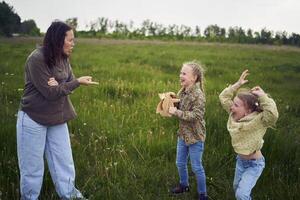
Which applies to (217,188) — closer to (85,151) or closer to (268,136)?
(268,136)

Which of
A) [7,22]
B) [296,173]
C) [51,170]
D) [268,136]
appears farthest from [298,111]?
[7,22]

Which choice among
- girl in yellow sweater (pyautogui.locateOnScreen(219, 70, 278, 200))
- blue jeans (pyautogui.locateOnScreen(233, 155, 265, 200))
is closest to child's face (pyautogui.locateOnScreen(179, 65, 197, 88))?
girl in yellow sweater (pyautogui.locateOnScreen(219, 70, 278, 200))

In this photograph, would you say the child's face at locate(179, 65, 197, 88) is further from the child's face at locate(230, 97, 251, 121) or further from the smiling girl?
the child's face at locate(230, 97, 251, 121)

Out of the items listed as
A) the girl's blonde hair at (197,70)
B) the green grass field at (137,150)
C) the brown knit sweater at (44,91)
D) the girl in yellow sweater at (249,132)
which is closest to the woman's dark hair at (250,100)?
the girl in yellow sweater at (249,132)

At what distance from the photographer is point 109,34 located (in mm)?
53250

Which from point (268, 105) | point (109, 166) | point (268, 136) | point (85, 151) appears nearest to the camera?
point (268, 105)

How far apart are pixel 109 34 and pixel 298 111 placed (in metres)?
45.9

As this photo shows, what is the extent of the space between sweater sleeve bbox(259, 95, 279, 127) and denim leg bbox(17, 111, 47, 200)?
1985mm

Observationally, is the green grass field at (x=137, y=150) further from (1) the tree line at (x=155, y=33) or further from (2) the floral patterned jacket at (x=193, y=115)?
(1) the tree line at (x=155, y=33)

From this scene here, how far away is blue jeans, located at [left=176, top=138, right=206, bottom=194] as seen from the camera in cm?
455

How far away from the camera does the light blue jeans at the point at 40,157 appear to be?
4.05m

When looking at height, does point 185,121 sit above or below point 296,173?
above

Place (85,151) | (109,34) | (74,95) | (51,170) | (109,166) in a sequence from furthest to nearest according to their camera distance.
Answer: (109,34) < (74,95) < (85,151) < (109,166) < (51,170)

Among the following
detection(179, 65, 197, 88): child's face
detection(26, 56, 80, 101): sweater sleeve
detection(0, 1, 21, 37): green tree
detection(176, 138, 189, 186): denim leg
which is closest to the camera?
detection(26, 56, 80, 101): sweater sleeve
